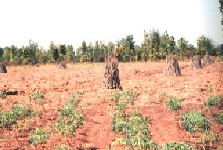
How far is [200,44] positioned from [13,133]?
70.0 m

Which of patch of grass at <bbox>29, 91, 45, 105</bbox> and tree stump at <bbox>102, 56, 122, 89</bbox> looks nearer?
patch of grass at <bbox>29, 91, 45, 105</bbox>

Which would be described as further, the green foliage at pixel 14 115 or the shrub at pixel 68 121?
the green foliage at pixel 14 115

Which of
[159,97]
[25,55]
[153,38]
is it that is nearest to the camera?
[159,97]

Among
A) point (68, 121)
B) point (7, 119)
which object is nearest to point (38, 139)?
point (68, 121)

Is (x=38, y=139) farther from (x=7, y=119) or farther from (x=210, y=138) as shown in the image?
(x=210, y=138)

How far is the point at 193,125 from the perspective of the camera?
9.72m

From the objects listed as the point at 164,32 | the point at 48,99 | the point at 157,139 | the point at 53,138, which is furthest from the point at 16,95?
the point at 164,32

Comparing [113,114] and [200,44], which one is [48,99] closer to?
[113,114]

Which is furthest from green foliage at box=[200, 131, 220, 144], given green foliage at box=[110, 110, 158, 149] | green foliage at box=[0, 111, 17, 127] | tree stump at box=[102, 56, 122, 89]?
tree stump at box=[102, 56, 122, 89]

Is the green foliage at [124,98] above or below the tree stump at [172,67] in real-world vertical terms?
below

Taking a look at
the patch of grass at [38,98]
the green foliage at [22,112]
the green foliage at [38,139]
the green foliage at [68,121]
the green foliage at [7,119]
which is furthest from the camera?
the patch of grass at [38,98]

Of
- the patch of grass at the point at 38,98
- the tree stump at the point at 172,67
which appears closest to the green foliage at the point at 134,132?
the patch of grass at the point at 38,98

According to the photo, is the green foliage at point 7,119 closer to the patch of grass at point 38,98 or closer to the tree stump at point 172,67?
the patch of grass at point 38,98

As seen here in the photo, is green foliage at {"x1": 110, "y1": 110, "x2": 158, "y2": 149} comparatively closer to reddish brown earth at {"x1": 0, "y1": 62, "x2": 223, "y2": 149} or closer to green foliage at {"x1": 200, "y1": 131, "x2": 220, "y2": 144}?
reddish brown earth at {"x1": 0, "y1": 62, "x2": 223, "y2": 149}
